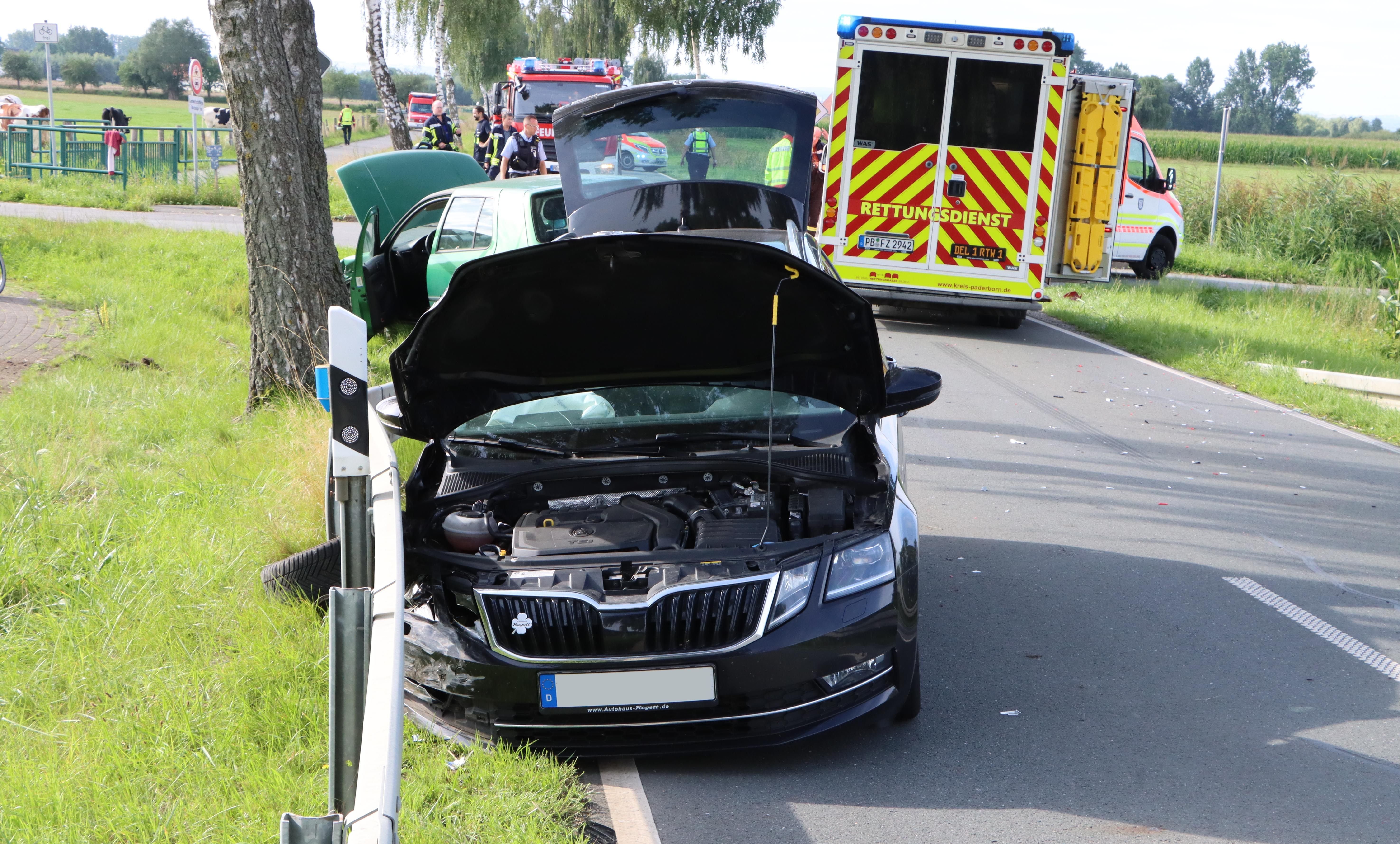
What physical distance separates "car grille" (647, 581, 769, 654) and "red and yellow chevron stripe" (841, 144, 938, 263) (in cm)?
987

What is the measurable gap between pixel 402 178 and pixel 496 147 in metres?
11.8

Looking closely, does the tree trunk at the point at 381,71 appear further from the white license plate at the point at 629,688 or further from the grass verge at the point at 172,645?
the white license plate at the point at 629,688

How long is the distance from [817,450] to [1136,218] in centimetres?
1716

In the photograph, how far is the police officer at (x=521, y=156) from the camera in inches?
632

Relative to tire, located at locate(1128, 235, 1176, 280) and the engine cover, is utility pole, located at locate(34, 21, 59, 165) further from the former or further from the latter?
the engine cover

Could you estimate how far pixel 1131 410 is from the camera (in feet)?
32.0

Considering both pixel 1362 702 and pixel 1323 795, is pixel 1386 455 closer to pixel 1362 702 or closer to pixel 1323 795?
pixel 1362 702

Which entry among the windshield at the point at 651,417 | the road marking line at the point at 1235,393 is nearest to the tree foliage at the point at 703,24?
the road marking line at the point at 1235,393

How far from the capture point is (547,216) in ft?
31.3

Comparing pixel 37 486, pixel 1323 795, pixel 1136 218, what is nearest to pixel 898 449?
pixel 1323 795

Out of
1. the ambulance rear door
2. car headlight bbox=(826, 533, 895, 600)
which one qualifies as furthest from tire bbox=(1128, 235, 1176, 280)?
car headlight bbox=(826, 533, 895, 600)

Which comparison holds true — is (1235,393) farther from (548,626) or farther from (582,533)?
(548,626)

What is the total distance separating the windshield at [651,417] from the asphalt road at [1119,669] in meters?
1.09

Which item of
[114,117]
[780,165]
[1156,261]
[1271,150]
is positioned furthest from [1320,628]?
[1271,150]
